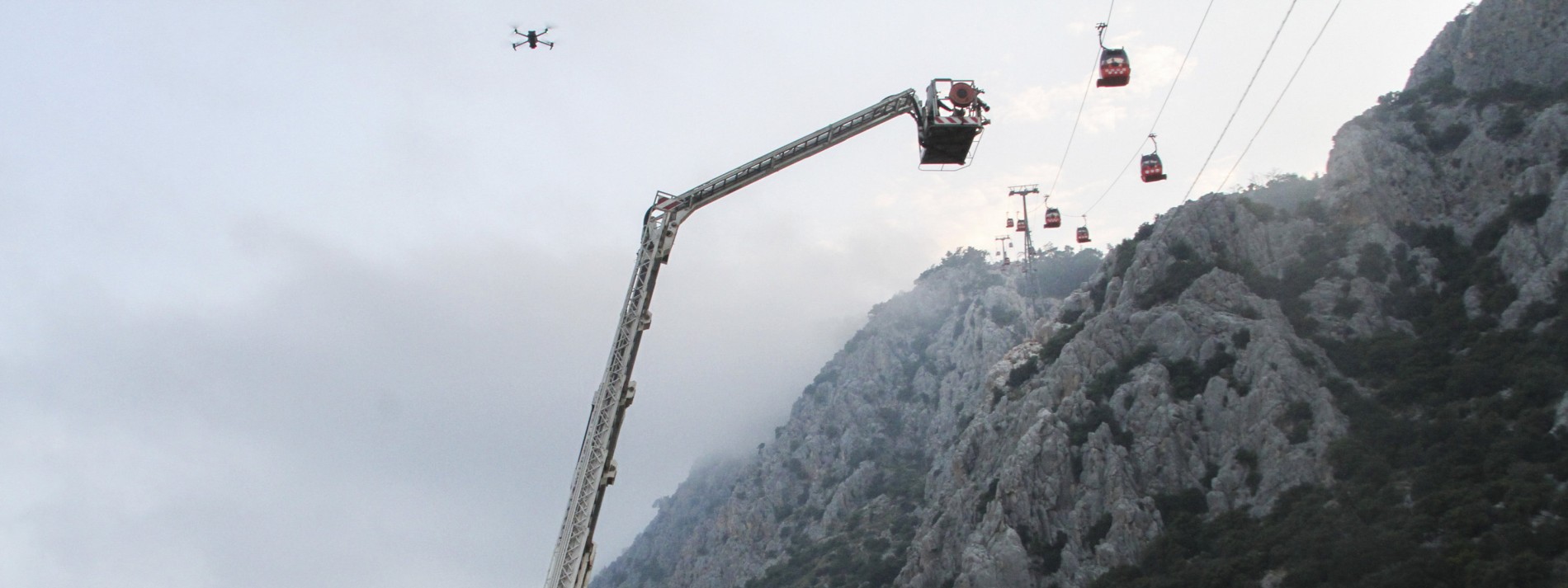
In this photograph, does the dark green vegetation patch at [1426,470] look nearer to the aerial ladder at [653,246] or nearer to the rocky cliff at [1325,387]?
the rocky cliff at [1325,387]

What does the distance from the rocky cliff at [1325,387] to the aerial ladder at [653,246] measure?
45.8 m

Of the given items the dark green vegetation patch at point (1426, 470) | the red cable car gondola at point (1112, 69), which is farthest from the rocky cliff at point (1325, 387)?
the red cable car gondola at point (1112, 69)

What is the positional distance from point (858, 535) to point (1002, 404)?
103ft

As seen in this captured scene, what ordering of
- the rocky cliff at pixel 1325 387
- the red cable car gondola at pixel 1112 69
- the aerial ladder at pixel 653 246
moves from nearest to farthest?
the aerial ladder at pixel 653 246
the red cable car gondola at pixel 1112 69
the rocky cliff at pixel 1325 387

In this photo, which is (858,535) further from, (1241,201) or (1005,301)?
(1241,201)

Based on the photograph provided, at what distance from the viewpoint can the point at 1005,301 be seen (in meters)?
149

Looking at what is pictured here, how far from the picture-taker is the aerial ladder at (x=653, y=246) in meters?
17.1

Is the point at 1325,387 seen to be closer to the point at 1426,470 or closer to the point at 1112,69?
the point at 1426,470

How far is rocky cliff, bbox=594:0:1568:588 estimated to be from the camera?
60.8 meters

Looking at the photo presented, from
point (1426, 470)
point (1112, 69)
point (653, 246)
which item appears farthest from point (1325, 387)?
point (653, 246)

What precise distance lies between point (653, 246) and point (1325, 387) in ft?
233

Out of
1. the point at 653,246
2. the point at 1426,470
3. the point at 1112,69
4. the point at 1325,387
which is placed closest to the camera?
the point at 653,246

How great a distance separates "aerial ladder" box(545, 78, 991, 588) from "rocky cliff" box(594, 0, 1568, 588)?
150 ft

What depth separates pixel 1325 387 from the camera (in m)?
75.1
